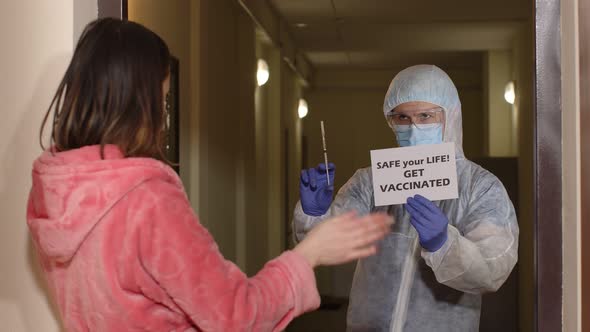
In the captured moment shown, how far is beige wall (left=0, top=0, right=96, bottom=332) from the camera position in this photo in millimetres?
1414

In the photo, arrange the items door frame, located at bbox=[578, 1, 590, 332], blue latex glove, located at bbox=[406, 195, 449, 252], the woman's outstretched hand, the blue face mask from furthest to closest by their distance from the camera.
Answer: the blue face mask
blue latex glove, located at bbox=[406, 195, 449, 252]
door frame, located at bbox=[578, 1, 590, 332]
the woman's outstretched hand

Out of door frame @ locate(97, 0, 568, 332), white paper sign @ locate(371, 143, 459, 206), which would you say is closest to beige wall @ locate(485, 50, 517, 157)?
white paper sign @ locate(371, 143, 459, 206)

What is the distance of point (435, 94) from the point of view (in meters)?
1.86

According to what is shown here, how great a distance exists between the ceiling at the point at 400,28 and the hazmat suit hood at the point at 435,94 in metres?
2.86

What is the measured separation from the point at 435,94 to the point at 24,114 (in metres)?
1.02

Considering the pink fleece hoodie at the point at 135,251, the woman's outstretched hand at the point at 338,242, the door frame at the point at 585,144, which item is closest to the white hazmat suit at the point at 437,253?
the door frame at the point at 585,144

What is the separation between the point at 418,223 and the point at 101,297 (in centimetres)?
75

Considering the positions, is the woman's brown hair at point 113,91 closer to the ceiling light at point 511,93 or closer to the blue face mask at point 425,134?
the blue face mask at point 425,134

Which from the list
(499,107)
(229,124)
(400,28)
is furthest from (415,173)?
(499,107)

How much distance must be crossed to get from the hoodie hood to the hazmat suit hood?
987 millimetres

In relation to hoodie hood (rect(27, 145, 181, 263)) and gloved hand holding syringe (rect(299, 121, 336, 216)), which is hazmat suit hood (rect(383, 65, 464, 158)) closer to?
gloved hand holding syringe (rect(299, 121, 336, 216))

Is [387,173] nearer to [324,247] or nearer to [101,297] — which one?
[324,247]

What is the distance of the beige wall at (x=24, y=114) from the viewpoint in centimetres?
141

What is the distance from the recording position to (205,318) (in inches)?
40.4
